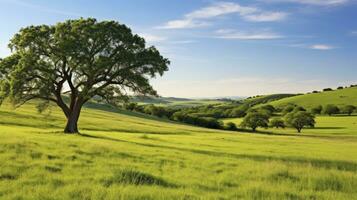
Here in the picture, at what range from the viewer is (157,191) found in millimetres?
10570

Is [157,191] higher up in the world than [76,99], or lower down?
lower down

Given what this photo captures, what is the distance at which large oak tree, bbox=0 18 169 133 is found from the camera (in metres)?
39.5

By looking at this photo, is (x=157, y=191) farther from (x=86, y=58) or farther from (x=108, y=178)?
(x=86, y=58)

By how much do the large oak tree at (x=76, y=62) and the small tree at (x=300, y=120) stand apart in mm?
93435

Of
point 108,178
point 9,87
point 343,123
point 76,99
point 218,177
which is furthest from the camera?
point 343,123

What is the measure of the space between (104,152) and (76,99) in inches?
955

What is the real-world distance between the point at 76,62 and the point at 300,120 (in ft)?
330

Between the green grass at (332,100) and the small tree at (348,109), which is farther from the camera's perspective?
the green grass at (332,100)

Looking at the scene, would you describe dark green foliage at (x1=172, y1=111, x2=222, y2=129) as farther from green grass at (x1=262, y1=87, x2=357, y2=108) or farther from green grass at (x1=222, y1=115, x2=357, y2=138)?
green grass at (x1=262, y1=87, x2=357, y2=108)

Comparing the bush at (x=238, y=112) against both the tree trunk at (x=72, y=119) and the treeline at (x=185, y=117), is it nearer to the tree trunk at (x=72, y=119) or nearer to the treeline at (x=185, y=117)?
the treeline at (x=185, y=117)

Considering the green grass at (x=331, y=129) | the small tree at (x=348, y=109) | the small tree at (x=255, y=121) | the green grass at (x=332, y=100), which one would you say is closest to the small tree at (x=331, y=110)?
the small tree at (x=348, y=109)

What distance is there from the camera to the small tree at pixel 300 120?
411ft

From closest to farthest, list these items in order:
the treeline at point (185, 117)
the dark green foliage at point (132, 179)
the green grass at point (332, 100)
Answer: the dark green foliage at point (132, 179) → the treeline at point (185, 117) → the green grass at point (332, 100)

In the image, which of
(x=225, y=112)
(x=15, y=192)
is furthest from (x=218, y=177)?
(x=225, y=112)
